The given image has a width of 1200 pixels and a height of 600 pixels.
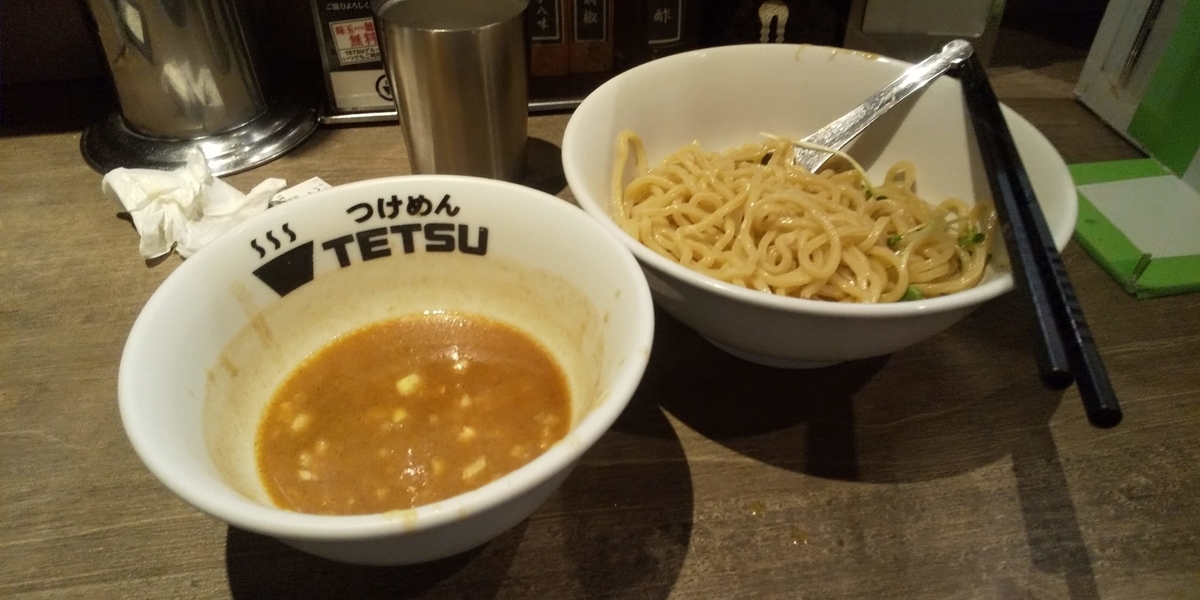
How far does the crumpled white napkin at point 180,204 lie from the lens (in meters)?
1.26

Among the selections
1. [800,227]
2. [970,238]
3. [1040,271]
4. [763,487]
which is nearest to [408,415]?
[763,487]

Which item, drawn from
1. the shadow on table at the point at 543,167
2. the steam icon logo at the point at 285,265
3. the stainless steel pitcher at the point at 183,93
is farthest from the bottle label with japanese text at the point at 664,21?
the steam icon logo at the point at 285,265

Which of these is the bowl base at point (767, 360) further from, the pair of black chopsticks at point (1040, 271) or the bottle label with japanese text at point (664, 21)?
the bottle label with japanese text at point (664, 21)

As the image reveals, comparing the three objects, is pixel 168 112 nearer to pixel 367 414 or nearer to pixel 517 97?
pixel 517 97

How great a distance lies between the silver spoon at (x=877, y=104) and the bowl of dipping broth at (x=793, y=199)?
25mm

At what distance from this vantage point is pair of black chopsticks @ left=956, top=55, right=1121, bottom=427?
0.62m

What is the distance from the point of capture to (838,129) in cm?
126

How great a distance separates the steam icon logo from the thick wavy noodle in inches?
17.9

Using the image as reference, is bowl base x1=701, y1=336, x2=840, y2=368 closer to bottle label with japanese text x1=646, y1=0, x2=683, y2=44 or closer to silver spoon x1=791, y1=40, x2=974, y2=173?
silver spoon x1=791, y1=40, x2=974, y2=173

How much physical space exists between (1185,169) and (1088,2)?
101 cm

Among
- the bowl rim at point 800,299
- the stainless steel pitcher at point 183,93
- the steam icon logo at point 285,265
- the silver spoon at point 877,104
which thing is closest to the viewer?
the bowl rim at point 800,299

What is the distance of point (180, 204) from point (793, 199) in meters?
1.08

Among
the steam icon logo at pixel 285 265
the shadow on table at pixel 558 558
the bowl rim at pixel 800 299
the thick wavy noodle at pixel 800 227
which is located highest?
the bowl rim at pixel 800 299

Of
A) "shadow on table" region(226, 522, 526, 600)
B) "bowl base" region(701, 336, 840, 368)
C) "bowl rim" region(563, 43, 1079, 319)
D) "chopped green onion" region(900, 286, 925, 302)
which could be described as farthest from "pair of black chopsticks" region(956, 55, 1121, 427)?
"shadow on table" region(226, 522, 526, 600)
